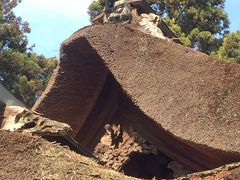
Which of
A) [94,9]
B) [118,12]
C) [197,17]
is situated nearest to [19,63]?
[94,9]

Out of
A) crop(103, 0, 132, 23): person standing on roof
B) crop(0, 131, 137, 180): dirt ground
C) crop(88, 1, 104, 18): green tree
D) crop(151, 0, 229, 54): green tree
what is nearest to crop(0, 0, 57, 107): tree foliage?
crop(88, 1, 104, 18): green tree

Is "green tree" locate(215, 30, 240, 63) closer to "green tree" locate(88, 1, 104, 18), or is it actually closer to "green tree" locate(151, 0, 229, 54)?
"green tree" locate(151, 0, 229, 54)

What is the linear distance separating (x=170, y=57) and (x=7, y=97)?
1.20 metres

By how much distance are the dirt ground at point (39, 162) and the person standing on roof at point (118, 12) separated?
2.14 metres

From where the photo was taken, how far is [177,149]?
4500mm

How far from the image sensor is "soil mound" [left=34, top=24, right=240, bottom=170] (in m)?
3.82

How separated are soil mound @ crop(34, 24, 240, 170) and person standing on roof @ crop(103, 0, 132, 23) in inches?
17.1

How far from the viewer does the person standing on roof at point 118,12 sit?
17.0 ft

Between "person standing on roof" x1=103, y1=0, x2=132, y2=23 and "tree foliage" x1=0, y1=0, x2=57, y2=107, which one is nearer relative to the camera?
"person standing on roof" x1=103, y1=0, x2=132, y2=23

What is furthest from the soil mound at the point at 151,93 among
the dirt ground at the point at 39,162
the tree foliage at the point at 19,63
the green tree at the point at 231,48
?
the tree foliage at the point at 19,63

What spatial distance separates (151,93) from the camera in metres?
4.19

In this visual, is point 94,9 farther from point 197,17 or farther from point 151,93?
point 151,93

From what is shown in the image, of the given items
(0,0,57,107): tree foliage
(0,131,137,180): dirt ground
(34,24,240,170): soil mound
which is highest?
(0,0,57,107): tree foliage

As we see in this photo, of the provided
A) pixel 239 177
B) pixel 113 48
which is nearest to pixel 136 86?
pixel 113 48
